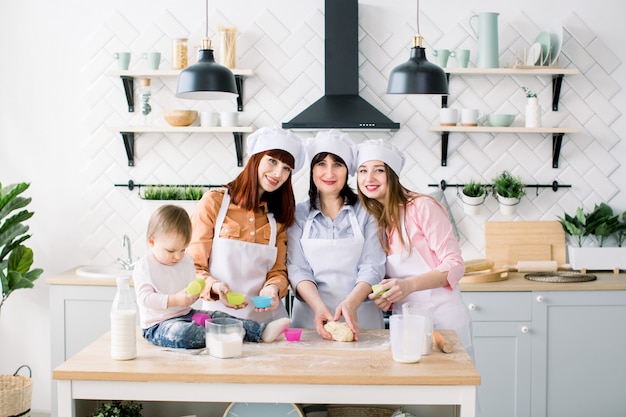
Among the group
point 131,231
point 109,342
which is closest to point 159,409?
point 109,342

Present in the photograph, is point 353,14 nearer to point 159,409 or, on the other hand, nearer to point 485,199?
point 485,199

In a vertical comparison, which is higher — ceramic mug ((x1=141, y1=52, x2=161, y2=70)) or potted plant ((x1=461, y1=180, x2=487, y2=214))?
ceramic mug ((x1=141, y1=52, x2=161, y2=70))

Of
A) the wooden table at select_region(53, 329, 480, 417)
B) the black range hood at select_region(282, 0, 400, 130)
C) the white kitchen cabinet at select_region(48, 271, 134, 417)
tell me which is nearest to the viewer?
the wooden table at select_region(53, 329, 480, 417)

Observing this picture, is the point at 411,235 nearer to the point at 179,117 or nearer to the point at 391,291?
the point at 391,291

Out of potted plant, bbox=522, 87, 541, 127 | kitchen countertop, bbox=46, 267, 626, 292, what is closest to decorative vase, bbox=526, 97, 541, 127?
potted plant, bbox=522, 87, 541, 127

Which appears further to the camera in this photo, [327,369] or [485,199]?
[485,199]

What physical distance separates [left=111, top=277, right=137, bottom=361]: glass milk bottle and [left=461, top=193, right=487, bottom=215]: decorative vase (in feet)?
8.89

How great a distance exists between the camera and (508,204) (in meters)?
4.62

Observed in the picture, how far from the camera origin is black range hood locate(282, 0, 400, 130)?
4.48 metres

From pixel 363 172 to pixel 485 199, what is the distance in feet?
6.20

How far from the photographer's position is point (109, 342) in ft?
8.39

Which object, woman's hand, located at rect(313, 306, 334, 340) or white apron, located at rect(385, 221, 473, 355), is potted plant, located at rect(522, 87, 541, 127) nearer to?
white apron, located at rect(385, 221, 473, 355)

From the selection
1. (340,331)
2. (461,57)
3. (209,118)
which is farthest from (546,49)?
(340,331)

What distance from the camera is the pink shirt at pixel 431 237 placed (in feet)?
9.75
